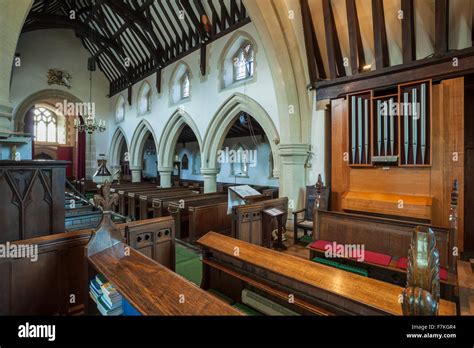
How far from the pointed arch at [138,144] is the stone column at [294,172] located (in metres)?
8.14

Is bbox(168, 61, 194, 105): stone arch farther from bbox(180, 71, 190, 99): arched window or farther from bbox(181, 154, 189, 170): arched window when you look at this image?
bbox(181, 154, 189, 170): arched window

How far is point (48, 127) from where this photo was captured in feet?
47.6

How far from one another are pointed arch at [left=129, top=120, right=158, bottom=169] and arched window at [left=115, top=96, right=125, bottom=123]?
81.5 inches

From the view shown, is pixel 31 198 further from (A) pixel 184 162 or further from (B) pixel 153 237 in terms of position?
(A) pixel 184 162

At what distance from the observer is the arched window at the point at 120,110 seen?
13241mm

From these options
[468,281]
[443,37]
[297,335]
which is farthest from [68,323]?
[443,37]

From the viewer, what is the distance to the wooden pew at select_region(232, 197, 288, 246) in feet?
12.9

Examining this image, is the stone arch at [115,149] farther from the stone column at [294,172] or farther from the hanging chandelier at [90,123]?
the stone column at [294,172]

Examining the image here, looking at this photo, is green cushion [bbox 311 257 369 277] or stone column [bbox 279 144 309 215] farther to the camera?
stone column [bbox 279 144 309 215]

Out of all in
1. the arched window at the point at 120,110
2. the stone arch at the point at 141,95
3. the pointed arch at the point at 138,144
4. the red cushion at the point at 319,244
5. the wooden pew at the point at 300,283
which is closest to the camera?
the wooden pew at the point at 300,283

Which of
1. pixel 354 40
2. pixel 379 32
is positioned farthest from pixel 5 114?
pixel 379 32

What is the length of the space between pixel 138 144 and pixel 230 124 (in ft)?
20.9

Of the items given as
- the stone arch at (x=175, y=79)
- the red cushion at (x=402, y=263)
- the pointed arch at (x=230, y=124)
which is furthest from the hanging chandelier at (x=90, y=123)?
the red cushion at (x=402, y=263)

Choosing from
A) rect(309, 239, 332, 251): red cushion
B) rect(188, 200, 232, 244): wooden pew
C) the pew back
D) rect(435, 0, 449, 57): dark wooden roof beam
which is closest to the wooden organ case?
rect(435, 0, 449, 57): dark wooden roof beam
